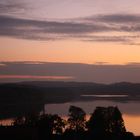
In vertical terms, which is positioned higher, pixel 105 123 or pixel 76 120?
pixel 76 120

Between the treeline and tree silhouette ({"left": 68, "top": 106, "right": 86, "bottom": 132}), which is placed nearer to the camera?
the treeline

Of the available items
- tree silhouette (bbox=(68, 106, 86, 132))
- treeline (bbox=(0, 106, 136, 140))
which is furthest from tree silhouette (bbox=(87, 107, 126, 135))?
tree silhouette (bbox=(68, 106, 86, 132))

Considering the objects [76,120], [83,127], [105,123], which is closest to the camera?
[105,123]

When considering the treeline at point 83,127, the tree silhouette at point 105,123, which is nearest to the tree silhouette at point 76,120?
the treeline at point 83,127

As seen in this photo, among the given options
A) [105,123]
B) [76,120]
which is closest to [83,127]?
[76,120]

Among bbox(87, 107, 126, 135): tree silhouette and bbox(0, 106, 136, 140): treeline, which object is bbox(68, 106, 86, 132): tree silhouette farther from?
bbox(87, 107, 126, 135): tree silhouette

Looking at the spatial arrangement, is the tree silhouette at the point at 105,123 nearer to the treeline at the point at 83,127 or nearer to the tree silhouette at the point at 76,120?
the treeline at the point at 83,127

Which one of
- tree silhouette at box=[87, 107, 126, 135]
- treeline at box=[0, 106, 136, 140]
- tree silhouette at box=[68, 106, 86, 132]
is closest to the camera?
treeline at box=[0, 106, 136, 140]

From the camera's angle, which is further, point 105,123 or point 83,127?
point 83,127

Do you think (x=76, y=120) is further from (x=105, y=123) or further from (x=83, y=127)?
(x=105, y=123)

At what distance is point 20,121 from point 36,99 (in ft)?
231

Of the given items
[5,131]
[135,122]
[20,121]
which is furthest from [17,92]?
[5,131]

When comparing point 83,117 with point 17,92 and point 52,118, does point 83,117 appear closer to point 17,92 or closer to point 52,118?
point 52,118

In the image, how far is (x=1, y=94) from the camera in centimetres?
10369
